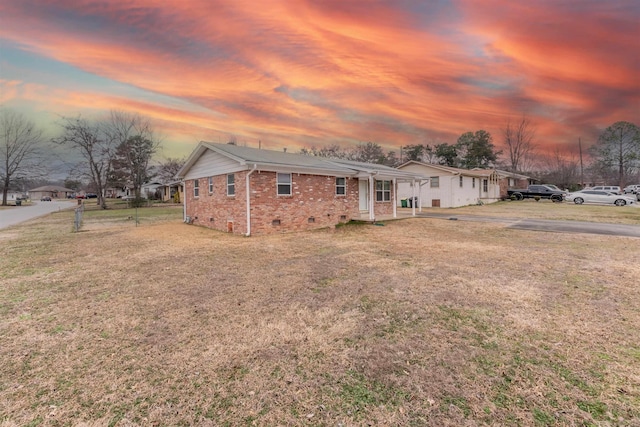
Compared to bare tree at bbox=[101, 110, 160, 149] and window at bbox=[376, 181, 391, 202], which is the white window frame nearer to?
window at bbox=[376, 181, 391, 202]

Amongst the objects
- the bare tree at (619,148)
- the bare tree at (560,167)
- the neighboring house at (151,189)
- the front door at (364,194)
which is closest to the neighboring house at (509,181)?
the bare tree at (560,167)

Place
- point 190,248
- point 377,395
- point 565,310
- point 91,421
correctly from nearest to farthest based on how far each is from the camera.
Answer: point 91,421 → point 377,395 → point 565,310 → point 190,248

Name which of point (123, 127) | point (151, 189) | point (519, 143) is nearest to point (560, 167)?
point (519, 143)

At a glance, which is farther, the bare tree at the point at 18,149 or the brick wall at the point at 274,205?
the bare tree at the point at 18,149

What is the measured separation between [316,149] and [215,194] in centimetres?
4002

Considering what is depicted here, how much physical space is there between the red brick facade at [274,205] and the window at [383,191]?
7.61 ft

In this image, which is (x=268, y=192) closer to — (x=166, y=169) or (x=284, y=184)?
(x=284, y=184)

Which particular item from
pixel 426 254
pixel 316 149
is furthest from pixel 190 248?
pixel 316 149

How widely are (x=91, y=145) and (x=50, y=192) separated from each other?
271 feet

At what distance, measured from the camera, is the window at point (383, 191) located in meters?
18.0

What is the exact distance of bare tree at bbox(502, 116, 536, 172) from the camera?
5122 cm

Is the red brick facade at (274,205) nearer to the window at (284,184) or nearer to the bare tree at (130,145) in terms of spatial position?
the window at (284,184)

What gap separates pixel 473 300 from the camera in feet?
15.4

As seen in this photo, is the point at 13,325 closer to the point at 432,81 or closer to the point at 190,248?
the point at 190,248
